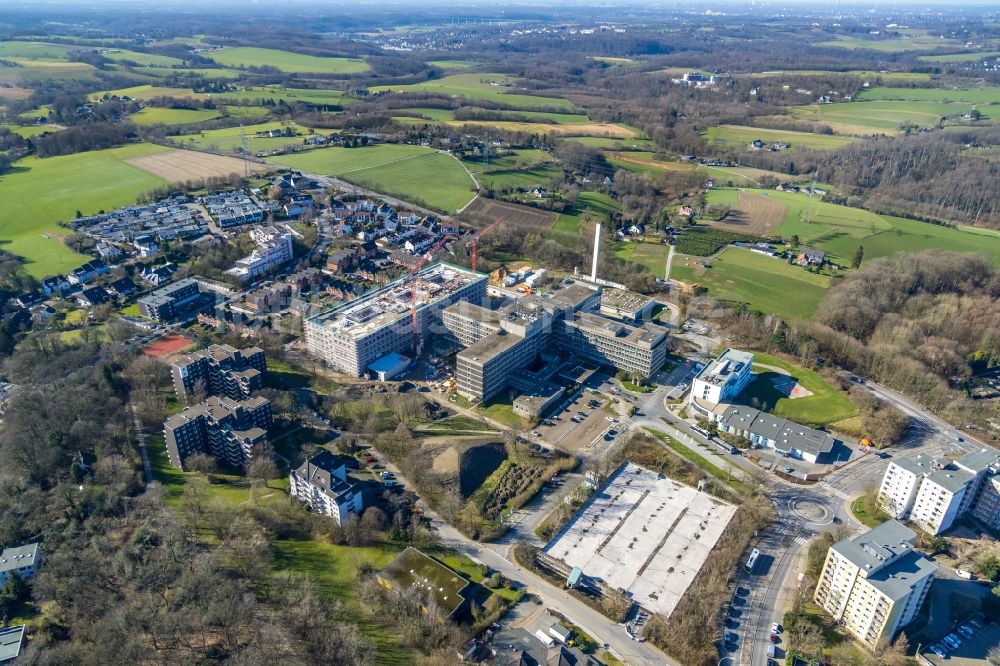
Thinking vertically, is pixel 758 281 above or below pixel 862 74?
below

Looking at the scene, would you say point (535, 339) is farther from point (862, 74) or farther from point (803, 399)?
point (862, 74)

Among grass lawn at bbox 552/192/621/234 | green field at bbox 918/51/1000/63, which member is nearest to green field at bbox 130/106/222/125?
grass lawn at bbox 552/192/621/234

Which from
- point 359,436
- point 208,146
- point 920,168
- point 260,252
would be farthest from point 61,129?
point 920,168

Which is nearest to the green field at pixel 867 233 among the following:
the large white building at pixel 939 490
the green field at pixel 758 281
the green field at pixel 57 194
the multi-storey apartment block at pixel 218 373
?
the green field at pixel 758 281

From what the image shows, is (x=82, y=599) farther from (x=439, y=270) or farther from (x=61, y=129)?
(x=61, y=129)

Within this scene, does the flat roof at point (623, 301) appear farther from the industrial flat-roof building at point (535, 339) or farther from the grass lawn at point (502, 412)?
the grass lawn at point (502, 412)

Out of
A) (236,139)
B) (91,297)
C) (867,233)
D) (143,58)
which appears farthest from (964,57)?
(143,58)

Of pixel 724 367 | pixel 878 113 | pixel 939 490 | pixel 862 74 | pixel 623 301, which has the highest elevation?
pixel 862 74
